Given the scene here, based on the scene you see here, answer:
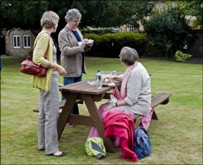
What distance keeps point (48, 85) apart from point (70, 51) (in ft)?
3.73

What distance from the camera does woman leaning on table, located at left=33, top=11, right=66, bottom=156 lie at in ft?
15.6

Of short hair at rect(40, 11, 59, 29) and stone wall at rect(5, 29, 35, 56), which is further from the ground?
short hair at rect(40, 11, 59, 29)

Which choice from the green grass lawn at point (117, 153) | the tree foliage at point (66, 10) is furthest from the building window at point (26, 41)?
the green grass lawn at point (117, 153)

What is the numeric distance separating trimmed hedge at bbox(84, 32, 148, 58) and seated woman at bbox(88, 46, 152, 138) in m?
20.0

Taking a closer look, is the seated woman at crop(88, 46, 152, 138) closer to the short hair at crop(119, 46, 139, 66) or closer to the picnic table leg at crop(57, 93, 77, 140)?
the short hair at crop(119, 46, 139, 66)

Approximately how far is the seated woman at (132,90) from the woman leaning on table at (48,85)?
0.60 meters

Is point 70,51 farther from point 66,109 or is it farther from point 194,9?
point 194,9

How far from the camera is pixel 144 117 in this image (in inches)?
224

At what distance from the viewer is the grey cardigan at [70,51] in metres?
5.87

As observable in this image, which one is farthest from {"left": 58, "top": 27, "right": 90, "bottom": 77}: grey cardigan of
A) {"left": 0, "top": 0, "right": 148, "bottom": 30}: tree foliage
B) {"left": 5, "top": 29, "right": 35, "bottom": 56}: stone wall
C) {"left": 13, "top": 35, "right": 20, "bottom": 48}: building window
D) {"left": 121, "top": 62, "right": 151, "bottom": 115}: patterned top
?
{"left": 13, "top": 35, "right": 20, "bottom": 48}: building window

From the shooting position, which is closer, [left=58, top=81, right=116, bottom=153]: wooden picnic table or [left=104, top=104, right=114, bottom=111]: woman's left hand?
[left=58, top=81, right=116, bottom=153]: wooden picnic table

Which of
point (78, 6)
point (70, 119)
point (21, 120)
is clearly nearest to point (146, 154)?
point (70, 119)

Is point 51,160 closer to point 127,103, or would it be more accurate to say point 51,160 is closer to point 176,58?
point 127,103

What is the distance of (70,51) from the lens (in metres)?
5.86
